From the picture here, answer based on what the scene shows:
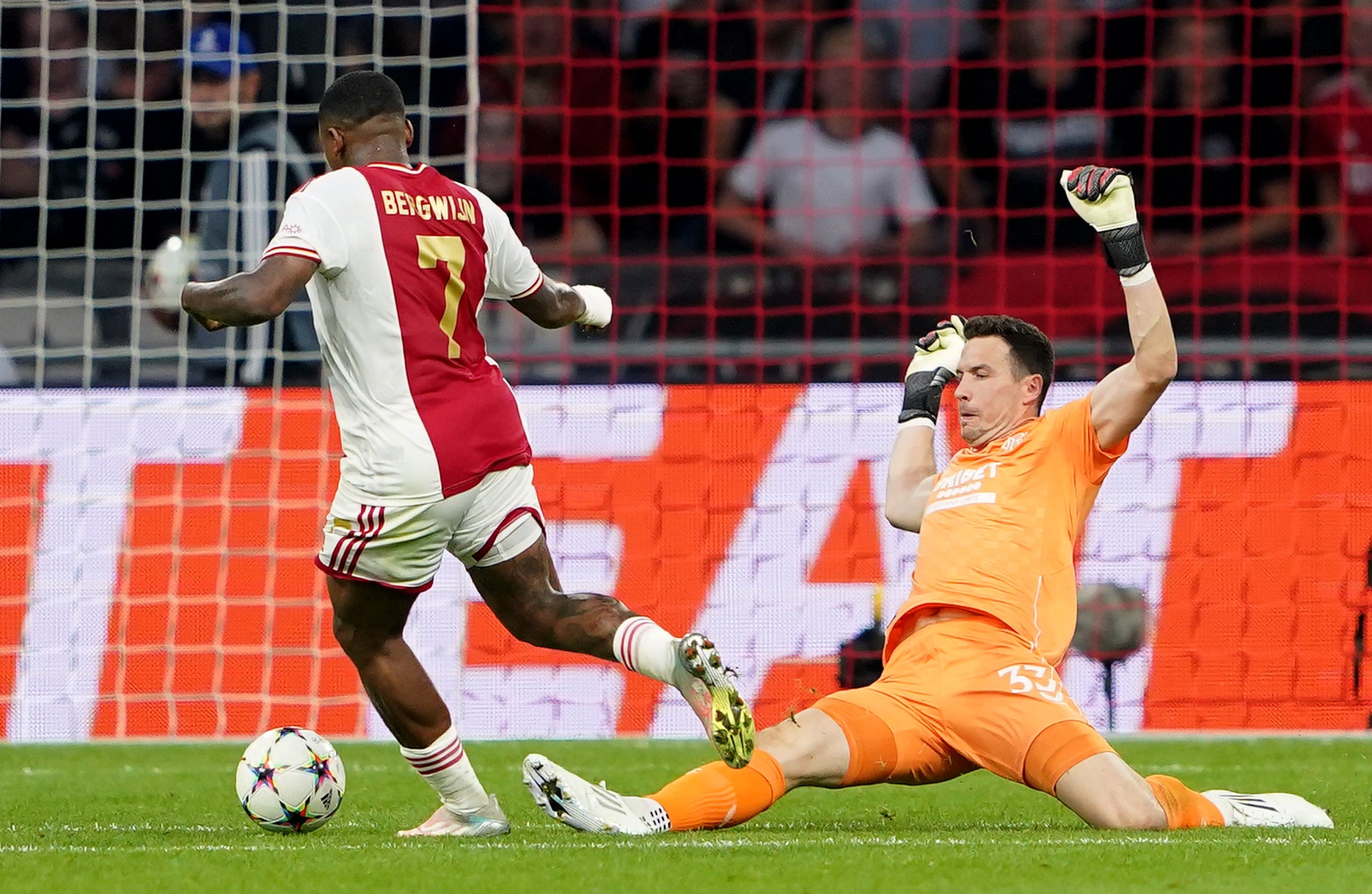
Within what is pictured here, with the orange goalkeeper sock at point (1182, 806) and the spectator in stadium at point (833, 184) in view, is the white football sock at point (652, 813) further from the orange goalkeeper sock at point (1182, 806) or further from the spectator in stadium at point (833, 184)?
the spectator in stadium at point (833, 184)

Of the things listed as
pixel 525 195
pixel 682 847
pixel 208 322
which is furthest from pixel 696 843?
pixel 525 195

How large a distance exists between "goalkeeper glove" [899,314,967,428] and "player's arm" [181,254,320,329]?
2000mm

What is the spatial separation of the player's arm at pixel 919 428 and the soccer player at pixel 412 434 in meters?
1.17

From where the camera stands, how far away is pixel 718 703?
4641 mm

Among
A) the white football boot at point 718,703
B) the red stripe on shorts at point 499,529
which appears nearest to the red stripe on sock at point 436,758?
the red stripe on shorts at point 499,529

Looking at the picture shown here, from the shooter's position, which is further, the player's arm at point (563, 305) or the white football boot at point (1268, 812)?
the player's arm at point (563, 305)

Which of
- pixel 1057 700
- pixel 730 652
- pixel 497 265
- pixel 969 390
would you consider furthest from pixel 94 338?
pixel 1057 700

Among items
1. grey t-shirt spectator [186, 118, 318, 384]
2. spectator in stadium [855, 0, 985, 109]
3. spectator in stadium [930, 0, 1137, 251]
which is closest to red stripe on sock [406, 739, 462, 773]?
grey t-shirt spectator [186, 118, 318, 384]

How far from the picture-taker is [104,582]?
27.1 feet

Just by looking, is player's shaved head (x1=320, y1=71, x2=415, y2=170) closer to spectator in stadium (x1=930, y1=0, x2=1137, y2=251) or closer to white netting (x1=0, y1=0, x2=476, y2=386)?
white netting (x1=0, y1=0, x2=476, y2=386)

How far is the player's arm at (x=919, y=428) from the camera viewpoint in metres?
5.94

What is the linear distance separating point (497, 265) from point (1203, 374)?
4.58 metres

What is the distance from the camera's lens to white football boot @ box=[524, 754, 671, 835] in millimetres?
4801

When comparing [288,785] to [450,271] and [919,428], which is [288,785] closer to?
[450,271]
